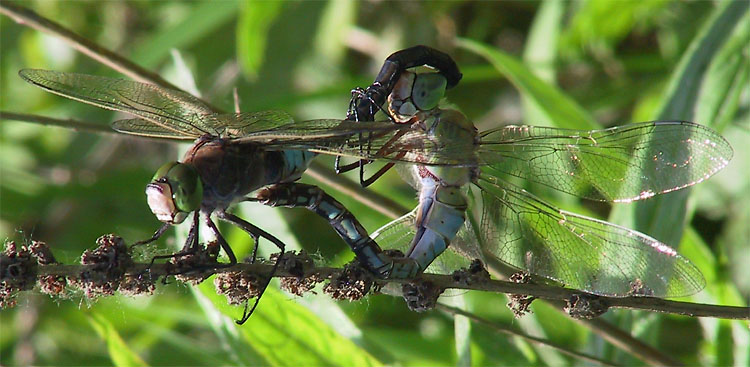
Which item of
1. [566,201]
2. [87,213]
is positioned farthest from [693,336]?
[87,213]

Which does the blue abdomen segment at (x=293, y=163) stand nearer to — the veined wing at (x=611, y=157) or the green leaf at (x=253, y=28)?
the veined wing at (x=611, y=157)

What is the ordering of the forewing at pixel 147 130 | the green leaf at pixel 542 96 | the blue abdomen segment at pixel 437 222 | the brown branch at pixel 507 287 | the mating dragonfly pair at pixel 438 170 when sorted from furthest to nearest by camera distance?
the green leaf at pixel 542 96, the blue abdomen segment at pixel 437 222, the forewing at pixel 147 130, the mating dragonfly pair at pixel 438 170, the brown branch at pixel 507 287

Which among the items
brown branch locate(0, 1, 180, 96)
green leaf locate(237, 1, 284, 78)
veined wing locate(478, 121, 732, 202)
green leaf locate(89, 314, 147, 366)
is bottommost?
green leaf locate(89, 314, 147, 366)

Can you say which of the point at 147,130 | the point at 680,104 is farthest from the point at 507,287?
the point at 680,104

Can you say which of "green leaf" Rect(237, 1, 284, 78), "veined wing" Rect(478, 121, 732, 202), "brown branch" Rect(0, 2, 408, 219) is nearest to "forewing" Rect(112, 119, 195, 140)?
"brown branch" Rect(0, 2, 408, 219)

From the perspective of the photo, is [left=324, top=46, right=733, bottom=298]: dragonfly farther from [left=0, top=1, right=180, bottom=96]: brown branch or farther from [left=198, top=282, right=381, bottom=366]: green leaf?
[left=0, top=1, right=180, bottom=96]: brown branch

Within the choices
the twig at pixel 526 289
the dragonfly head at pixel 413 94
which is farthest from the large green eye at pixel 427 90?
the twig at pixel 526 289

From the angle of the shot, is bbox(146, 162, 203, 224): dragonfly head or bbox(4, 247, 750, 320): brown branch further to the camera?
bbox(146, 162, 203, 224): dragonfly head
